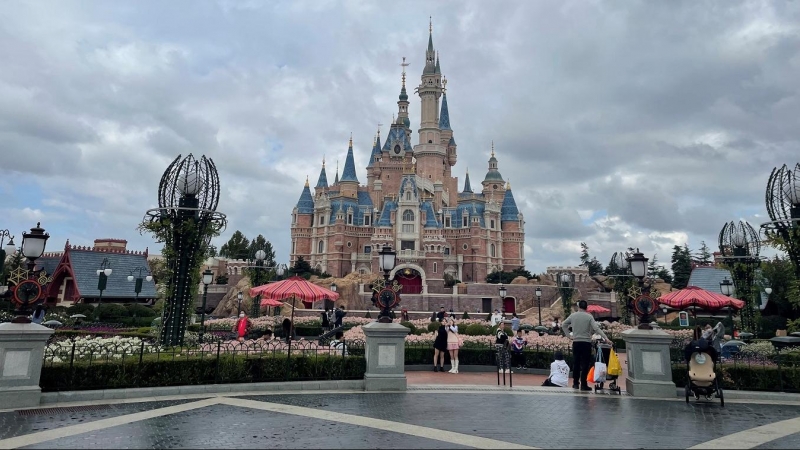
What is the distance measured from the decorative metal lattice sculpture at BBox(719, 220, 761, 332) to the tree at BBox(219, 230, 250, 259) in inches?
2748

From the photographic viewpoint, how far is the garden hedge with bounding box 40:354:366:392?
9.52 m

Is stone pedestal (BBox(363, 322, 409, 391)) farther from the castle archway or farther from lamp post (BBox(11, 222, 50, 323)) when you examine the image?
the castle archway

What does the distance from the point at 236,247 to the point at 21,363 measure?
247 feet

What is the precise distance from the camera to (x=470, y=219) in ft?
241

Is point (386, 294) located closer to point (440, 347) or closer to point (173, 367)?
point (440, 347)

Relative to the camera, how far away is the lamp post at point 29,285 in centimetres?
945

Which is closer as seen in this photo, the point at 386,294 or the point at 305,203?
the point at 386,294

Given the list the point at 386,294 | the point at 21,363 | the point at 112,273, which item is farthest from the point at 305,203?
the point at 21,363

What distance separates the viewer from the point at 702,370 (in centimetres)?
978

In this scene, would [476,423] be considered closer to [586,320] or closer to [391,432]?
[391,432]

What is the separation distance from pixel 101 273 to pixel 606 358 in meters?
32.5

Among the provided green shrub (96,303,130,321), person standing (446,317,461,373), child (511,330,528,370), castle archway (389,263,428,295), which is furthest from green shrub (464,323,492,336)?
castle archway (389,263,428,295)

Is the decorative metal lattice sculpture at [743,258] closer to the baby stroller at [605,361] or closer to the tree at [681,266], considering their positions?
the baby stroller at [605,361]

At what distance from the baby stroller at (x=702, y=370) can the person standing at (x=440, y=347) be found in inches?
290
